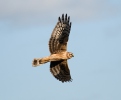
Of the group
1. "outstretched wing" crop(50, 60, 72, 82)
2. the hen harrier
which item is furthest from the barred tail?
"outstretched wing" crop(50, 60, 72, 82)

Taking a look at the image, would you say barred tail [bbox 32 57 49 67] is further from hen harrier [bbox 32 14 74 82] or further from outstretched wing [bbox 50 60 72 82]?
outstretched wing [bbox 50 60 72 82]

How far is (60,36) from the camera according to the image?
78.4ft

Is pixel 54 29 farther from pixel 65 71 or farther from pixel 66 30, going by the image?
pixel 65 71

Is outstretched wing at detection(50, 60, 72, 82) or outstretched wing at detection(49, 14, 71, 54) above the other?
outstretched wing at detection(49, 14, 71, 54)

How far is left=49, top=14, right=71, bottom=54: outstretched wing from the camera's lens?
23.2 metres

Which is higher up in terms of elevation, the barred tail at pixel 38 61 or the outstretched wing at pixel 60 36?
the outstretched wing at pixel 60 36

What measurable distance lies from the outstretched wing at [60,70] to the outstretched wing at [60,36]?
81 cm

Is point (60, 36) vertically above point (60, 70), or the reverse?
point (60, 36)

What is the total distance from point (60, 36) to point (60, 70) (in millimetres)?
1856

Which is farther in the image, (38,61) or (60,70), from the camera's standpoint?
(60,70)

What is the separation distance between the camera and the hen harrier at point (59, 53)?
22.6m

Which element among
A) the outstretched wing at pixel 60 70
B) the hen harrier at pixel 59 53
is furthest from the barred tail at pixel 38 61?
the outstretched wing at pixel 60 70

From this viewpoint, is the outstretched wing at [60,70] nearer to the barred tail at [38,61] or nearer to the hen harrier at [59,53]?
the hen harrier at [59,53]

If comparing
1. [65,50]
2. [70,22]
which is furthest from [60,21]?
[65,50]
